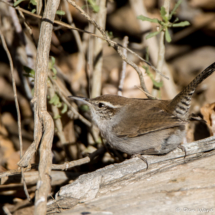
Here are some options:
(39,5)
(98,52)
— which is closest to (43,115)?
(39,5)

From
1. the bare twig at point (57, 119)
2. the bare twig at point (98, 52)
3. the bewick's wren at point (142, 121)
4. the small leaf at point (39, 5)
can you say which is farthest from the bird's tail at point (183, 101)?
the small leaf at point (39, 5)

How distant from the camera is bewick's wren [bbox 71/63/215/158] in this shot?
9.89 ft

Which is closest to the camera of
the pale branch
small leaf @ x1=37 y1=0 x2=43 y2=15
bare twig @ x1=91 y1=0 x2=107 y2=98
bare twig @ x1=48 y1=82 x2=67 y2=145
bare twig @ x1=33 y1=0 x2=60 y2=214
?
bare twig @ x1=33 y1=0 x2=60 y2=214

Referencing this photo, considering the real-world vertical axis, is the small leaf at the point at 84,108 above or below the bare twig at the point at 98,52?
below

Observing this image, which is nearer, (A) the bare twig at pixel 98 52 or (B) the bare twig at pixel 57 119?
(B) the bare twig at pixel 57 119

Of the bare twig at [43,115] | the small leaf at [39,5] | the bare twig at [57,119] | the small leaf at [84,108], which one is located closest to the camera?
the bare twig at [43,115]

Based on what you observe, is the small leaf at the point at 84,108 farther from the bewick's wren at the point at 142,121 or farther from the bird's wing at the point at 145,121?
the bird's wing at the point at 145,121

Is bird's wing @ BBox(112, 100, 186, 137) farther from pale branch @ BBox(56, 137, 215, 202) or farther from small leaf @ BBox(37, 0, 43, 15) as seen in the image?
small leaf @ BBox(37, 0, 43, 15)

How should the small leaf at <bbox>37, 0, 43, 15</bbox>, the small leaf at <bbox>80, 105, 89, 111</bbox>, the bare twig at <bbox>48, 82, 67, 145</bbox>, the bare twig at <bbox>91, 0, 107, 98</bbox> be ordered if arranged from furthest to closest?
the small leaf at <bbox>80, 105, 89, 111</bbox>
the bare twig at <bbox>91, 0, 107, 98</bbox>
the bare twig at <bbox>48, 82, 67, 145</bbox>
the small leaf at <bbox>37, 0, 43, 15</bbox>

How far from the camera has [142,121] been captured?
3.26 meters

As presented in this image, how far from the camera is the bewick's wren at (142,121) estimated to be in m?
3.02

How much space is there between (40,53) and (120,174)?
132 centimetres

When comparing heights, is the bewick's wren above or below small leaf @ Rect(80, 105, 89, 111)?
below

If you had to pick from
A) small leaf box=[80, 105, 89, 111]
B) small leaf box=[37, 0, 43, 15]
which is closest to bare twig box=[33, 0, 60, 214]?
small leaf box=[37, 0, 43, 15]
